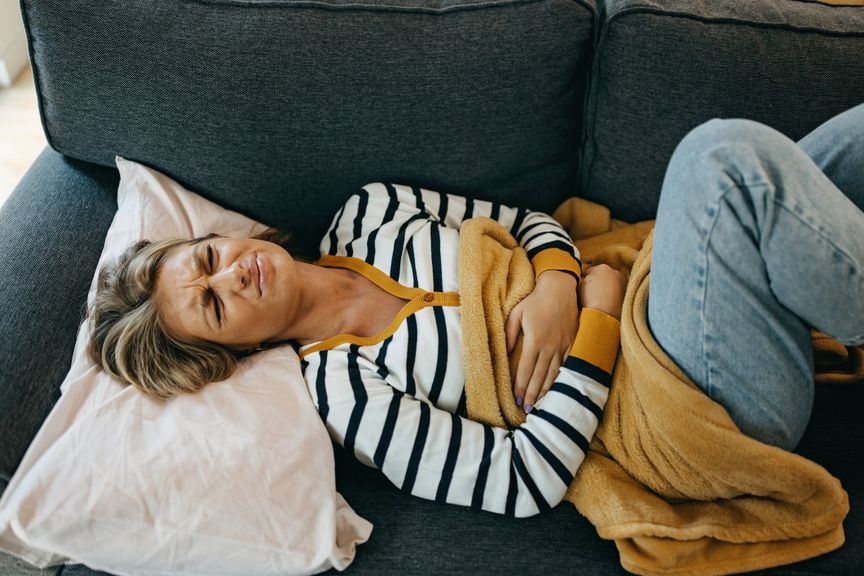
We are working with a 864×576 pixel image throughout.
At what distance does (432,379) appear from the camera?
118 cm

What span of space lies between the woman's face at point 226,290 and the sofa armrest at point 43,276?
6.8 inches

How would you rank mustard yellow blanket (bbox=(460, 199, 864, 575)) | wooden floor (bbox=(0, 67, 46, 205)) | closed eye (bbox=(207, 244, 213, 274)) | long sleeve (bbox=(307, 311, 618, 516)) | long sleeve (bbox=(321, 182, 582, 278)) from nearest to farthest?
mustard yellow blanket (bbox=(460, 199, 864, 575)) < long sleeve (bbox=(307, 311, 618, 516)) < closed eye (bbox=(207, 244, 213, 274)) < long sleeve (bbox=(321, 182, 582, 278)) < wooden floor (bbox=(0, 67, 46, 205))

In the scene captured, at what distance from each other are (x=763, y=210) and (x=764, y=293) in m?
0.12

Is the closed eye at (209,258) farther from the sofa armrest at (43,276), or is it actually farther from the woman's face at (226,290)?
the sofa armrest at (43,276)

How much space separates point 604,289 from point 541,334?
0.51 feet

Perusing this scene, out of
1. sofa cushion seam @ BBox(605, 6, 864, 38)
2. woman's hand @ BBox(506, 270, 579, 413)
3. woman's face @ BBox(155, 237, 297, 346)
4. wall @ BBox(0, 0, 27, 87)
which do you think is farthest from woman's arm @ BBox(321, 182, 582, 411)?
wall @ BBox(0, 0, 27, 87)

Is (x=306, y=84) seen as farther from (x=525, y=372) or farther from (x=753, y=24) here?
(x=753, y=24)

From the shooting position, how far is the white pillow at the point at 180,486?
960 mm

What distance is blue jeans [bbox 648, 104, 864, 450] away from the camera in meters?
0.87

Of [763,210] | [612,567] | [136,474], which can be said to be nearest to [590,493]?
[612,567]

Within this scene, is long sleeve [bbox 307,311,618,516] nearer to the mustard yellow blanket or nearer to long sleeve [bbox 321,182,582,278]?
the mustard yellow blanket

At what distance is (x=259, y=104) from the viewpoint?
1.25 metres

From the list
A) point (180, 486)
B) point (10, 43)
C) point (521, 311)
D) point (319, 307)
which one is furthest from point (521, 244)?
point (10, 43)

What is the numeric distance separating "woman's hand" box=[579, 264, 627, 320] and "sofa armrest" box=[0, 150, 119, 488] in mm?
905
